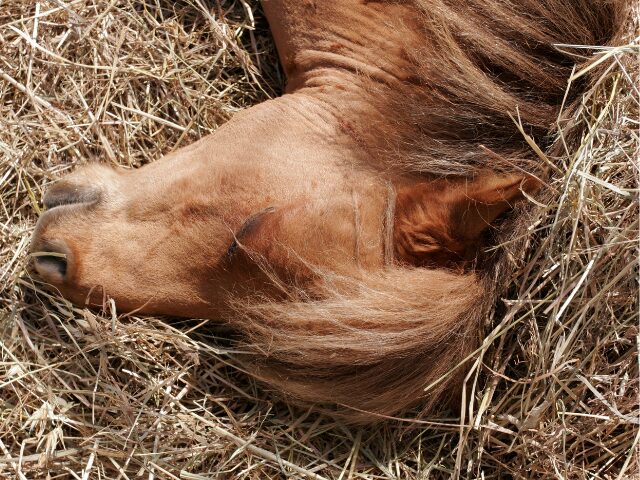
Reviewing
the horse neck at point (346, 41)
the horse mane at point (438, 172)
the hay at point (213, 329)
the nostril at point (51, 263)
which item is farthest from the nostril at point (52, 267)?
the horse neck at point (346, 41)

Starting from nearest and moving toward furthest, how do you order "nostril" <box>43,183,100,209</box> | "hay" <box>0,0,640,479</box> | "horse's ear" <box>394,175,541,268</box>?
"horse's ear" <box>394,175,541,268</box>, "hay" <box>0,0,640,479</box>, "nostril" <box>43,183,100,209</box>

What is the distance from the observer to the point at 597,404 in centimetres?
188

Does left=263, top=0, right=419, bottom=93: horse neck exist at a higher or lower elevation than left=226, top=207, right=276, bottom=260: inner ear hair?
higher

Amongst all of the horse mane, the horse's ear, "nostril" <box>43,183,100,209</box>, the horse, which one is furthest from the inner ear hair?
"nostril" <box>43,183,100,209</box>

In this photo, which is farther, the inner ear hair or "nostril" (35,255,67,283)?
"nostril" (35,255,67,283)

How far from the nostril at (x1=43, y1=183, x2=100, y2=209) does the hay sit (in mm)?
238

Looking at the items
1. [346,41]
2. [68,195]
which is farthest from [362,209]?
[68,195]

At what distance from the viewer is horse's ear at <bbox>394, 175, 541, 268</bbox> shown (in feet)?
5.52

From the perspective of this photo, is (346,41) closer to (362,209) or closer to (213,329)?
(362,209)

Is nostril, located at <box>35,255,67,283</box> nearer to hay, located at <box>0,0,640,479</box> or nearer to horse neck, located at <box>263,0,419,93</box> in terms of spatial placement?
hay, located at <box>0,0,640,479</box>

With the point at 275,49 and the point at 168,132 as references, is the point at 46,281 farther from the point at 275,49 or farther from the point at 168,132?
the point at 275,49

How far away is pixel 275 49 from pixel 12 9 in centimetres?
82

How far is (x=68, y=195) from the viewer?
1.97m

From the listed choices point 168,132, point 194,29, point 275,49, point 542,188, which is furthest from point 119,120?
point 542,188
